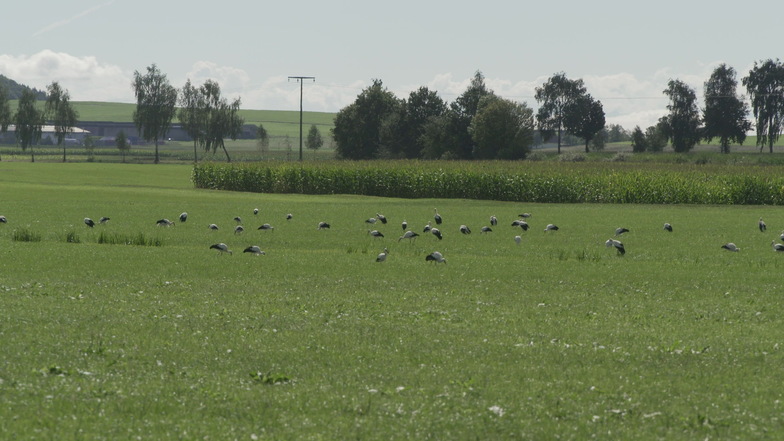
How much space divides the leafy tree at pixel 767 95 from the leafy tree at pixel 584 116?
Result: 35.2 metres

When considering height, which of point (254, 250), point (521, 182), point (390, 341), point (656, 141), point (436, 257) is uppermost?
point (656, 141)

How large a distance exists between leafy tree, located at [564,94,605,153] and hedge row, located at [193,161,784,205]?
105316mm

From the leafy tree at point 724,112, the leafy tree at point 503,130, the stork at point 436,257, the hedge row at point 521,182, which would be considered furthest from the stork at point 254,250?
the leafy tree at point 724,112

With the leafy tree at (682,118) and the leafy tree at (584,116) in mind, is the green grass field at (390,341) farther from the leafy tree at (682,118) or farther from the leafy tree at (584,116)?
the leafy tree at (584,116)

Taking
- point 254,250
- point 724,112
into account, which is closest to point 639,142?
point 724,112

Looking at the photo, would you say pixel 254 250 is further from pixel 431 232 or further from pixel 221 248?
pixel 431 232

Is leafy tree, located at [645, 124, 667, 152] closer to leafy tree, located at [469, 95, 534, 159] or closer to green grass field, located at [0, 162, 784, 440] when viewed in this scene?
leafy tree, located at [469, 95, 534, 159]

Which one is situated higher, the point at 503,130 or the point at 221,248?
the point at 503,130

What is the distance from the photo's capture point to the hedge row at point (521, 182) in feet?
236

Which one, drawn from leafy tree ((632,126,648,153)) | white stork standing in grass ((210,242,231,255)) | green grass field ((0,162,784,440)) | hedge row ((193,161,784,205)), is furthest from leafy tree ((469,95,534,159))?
white stork standing in grass ((210,242,231,255))

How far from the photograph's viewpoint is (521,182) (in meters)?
77.0

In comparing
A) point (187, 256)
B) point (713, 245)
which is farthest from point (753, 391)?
point (713, 245)

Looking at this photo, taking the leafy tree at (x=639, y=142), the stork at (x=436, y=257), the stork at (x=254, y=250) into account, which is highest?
the leafy tree at (x=639, y=142)

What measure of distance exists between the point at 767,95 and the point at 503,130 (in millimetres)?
54021
